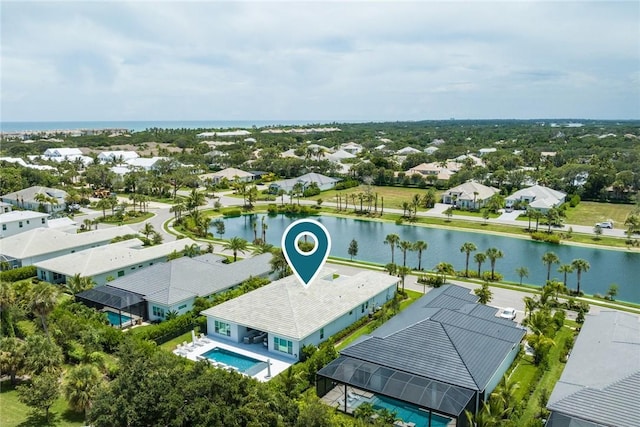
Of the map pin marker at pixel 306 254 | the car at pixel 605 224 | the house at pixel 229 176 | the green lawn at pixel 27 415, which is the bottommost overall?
the green lawn at pixel 27 415

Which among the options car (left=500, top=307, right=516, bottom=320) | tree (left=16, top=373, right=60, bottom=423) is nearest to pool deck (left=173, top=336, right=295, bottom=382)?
tree (left=16, top=373, right=60, bottom=423)

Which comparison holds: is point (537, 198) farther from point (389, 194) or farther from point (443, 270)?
point (443, 270)

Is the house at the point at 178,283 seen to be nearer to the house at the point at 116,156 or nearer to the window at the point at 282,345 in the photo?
the window at the point at 282,345

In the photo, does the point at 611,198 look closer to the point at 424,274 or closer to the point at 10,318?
the point at 424,274

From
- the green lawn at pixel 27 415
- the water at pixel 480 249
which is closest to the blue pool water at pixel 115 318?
the green lawn at pixel 27 415

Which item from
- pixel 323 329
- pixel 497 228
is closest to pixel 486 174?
pixel 497 228

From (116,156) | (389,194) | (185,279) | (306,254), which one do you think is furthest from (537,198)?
(116,156)

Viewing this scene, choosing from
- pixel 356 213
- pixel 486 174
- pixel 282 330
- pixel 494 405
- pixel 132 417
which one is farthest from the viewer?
pixel 486 174
